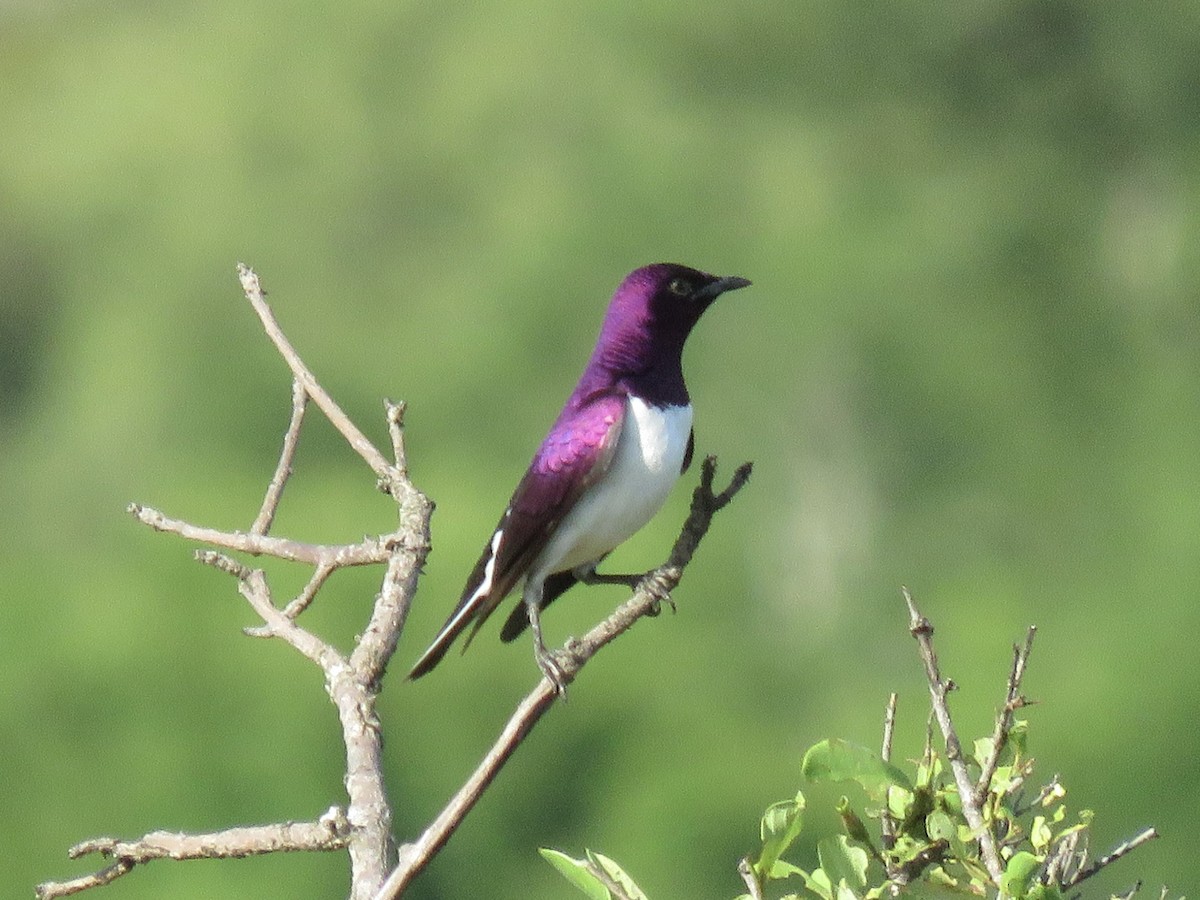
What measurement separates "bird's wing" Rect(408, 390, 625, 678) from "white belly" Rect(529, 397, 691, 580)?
0.03 meters

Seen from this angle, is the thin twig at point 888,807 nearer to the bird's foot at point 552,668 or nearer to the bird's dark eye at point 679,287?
the bird's foot at point 552,668

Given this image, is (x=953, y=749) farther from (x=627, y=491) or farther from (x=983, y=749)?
(x=627, y=491)

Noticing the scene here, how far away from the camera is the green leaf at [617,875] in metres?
2.86

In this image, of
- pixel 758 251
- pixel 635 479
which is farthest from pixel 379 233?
pixel 635 479

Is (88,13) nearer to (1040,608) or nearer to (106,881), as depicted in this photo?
(1040,608)

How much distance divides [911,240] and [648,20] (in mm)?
8644

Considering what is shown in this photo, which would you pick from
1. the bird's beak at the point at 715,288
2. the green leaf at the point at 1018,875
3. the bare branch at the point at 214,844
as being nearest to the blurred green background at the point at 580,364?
the bird's beak at the point at 715,288

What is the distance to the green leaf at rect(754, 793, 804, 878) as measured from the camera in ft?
9.20

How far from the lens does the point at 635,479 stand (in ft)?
17.9

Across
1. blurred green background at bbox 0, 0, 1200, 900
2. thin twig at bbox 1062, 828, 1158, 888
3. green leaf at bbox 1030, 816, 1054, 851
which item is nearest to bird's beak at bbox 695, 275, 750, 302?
green leaf at bbox 1030, 816, 1054, 851

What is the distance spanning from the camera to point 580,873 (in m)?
2.83

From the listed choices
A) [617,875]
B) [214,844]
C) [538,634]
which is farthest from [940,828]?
[538,634]

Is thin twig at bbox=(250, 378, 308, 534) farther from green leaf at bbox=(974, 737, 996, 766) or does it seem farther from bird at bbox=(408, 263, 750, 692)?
green leaf at bbox=(974, 737, 996, 766)

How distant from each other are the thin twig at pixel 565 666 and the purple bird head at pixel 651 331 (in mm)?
1293
